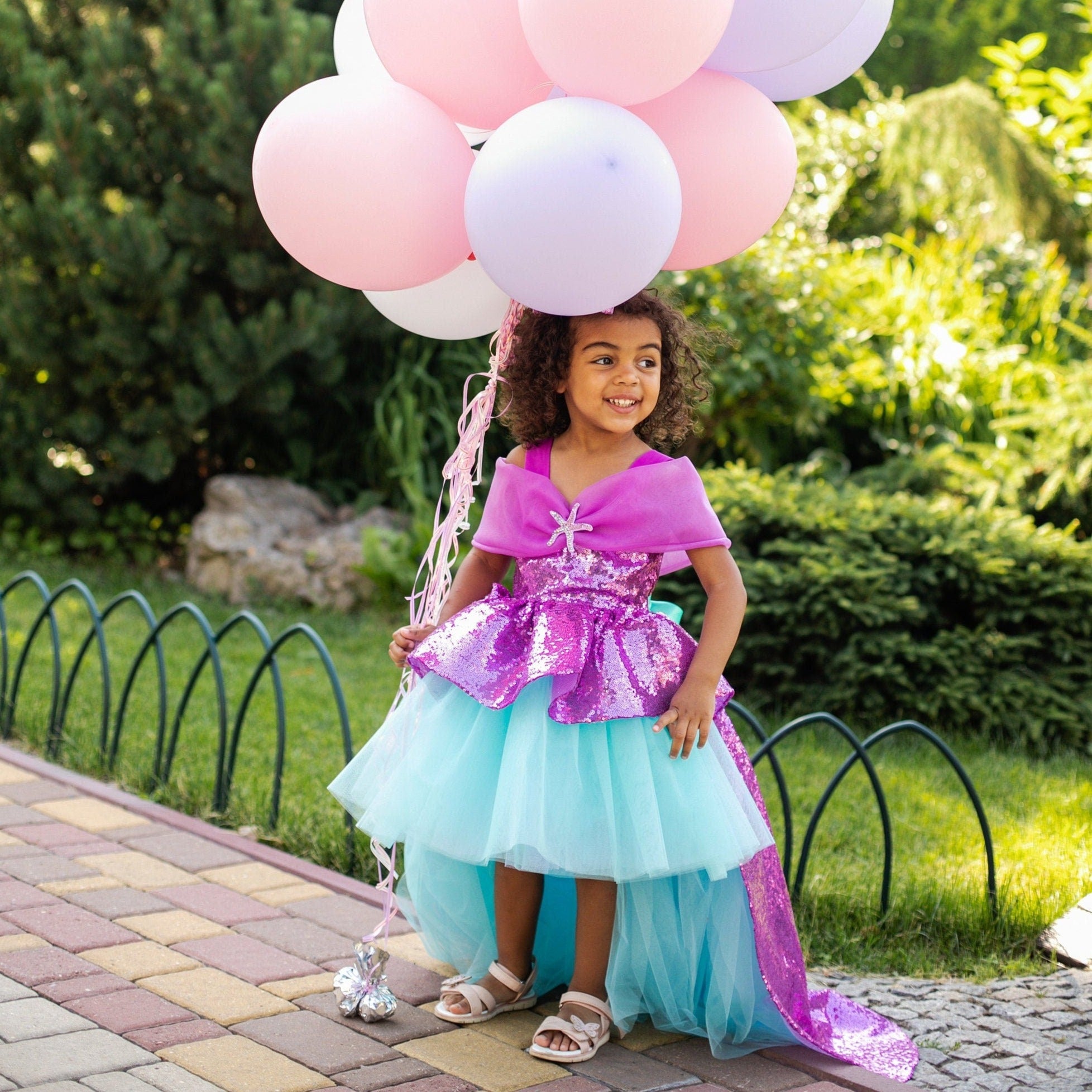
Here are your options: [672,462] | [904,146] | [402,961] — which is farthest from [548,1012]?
[904,146]

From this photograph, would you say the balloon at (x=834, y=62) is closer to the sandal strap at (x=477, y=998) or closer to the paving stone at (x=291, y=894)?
the sandal strap at (x=477, y=998)

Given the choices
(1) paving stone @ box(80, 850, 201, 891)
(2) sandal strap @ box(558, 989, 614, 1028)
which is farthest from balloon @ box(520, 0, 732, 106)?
(1) paving stone @ box(80, 850, 201, 891)

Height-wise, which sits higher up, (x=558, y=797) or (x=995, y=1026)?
(x=558, y=797)

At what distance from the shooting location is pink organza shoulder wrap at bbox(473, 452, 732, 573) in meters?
2.60

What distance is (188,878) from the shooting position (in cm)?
351

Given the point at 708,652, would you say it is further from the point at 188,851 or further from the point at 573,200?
the point at 188,851

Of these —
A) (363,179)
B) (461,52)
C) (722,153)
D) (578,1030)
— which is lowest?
(578,1030)

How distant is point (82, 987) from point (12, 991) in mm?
136

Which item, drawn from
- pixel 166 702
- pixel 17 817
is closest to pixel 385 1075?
pixel 17 817

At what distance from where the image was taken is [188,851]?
3717mm

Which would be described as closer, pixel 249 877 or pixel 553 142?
pixel 553 142

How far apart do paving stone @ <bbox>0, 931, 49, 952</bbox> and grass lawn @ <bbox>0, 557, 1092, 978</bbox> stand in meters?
0.90

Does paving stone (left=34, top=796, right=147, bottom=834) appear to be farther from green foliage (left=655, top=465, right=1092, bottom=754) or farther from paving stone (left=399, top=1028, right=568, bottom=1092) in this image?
green foliage (left=655, top=465, right=1092, bottom=754)

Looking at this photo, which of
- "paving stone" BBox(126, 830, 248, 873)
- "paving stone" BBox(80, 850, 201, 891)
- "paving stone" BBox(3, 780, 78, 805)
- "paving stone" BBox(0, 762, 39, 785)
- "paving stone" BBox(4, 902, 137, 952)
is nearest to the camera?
"paving stone" BBox(4, 902, 137, 952)
